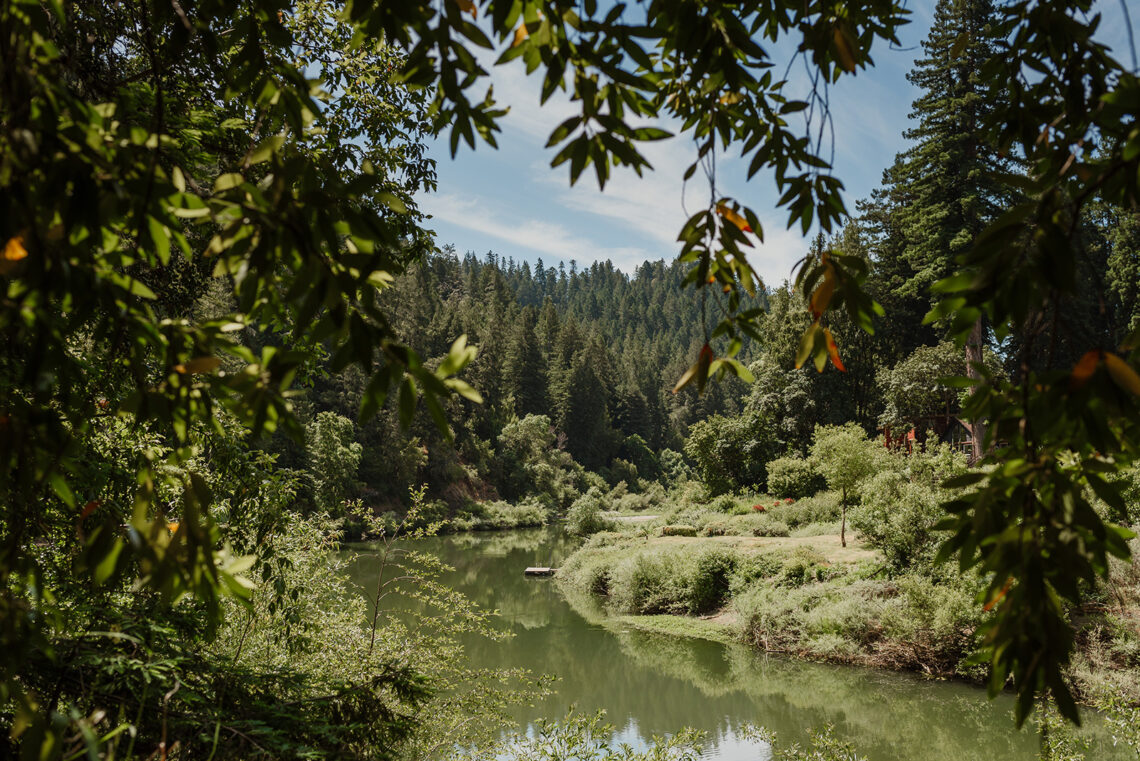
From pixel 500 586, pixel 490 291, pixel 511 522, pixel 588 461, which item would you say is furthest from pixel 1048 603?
pixel 490 291

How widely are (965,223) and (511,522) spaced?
2454 cm

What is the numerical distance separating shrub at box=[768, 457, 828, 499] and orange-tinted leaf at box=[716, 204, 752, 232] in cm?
2320

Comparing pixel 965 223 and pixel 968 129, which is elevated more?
pixel 968 129

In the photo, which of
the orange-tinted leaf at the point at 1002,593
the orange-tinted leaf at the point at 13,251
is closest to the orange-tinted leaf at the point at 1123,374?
the orange-tinted leaf at the point at 1002,593

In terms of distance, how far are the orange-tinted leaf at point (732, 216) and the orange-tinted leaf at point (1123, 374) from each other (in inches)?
28.2

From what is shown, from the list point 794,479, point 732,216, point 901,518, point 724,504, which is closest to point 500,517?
point 724,504

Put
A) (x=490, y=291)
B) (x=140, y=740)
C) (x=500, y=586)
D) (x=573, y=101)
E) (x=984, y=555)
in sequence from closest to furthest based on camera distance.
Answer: (x=984, y=555)
(x=573, y=101)
(x=140, y=740)
(x=500, y=586)
(x=490, y=291)

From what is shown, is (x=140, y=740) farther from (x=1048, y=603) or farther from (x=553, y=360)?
(x=553, y=360)

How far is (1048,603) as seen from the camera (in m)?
1.05

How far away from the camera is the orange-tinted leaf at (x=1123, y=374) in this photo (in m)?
0.85

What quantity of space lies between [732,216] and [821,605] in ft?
39.2

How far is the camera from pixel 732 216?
145 centimetres

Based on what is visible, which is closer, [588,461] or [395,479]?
[395,479]

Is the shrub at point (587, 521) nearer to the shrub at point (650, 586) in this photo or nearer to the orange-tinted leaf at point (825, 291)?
the shrub at point (650, 586)
